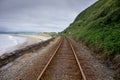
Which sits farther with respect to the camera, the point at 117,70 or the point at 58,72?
the point at 117,70

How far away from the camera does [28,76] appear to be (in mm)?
9289

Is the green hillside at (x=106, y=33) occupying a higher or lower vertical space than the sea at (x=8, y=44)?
higher

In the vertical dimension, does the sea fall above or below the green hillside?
below

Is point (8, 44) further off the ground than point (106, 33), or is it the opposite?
point (106, 33)

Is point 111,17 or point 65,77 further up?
point 111,17

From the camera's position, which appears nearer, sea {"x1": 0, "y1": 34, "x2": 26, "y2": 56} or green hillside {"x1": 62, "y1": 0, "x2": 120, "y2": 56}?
green hillside {"x1": 62, "y1": 0, "x2": 120, "y2": 56}

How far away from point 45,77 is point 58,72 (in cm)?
126

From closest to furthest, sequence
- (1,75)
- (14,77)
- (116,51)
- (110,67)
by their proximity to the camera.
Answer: (14,77) → (1,75) → (110,67) → (116,51)

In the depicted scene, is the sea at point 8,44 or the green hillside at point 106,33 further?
the sea at point 8,44

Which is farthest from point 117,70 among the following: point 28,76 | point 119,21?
point 119,21

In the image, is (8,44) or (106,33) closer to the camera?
(106,33)

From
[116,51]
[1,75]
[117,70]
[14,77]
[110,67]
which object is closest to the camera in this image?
[14,77]

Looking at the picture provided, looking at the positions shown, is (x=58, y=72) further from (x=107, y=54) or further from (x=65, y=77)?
(x=107, y=54)

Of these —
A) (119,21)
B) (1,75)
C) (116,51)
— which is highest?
(119,21)
